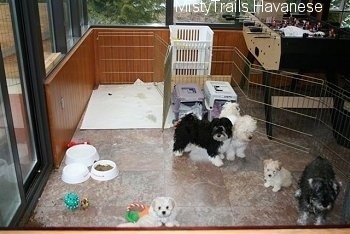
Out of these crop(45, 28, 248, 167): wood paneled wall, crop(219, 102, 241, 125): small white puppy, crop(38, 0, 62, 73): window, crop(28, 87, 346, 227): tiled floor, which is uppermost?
crop(38, 0, 62, 73): window

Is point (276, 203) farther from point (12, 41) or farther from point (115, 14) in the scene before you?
point (115, 14)

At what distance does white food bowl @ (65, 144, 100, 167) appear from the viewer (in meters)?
2.81

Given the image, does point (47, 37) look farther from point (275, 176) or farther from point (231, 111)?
point (275, 176)

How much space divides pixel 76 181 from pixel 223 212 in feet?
3.68

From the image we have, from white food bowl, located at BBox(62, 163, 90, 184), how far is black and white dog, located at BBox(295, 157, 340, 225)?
5.15 ft

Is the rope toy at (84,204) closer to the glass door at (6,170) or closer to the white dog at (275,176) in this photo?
the glass door at (6,170)

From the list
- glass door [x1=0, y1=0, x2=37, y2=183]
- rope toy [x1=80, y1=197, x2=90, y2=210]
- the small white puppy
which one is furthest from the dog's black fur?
glass door [x1=0, y1=0, x2=37, y2=183]

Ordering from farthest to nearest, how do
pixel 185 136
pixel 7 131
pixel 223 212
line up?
pixel 185 136, pixel 223 212, pixel 7 131

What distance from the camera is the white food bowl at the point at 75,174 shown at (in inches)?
103

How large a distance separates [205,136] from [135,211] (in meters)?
0.92

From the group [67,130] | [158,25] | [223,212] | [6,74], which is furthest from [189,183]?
[158,25]

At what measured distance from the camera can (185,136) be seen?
9.68 feet

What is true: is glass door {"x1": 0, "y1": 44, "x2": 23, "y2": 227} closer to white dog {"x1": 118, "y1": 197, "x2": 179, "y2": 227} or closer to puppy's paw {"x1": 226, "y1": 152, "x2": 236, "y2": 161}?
white dog {"x1": 118, "y1": 197, "x2": 179, "y2": 227}

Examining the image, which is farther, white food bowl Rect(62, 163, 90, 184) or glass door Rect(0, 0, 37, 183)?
white food bowl Rect(62, 163, 90, 184)
